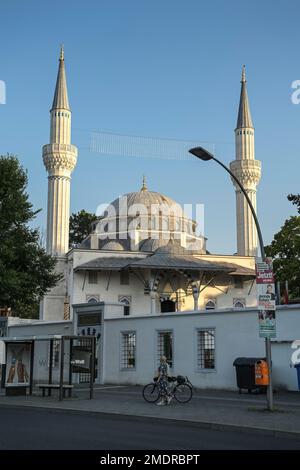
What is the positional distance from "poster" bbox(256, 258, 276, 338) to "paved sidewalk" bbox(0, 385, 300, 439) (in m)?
Result: 1.93

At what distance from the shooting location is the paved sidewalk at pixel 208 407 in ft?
42.2

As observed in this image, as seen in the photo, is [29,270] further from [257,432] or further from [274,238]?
[274,238]

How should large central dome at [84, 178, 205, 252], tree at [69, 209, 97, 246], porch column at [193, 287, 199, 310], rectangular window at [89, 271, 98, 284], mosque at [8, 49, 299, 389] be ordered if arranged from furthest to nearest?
tree at [69, 209, 97, 246], large central dome at [84, 178, 205, 252], rectangular window at [89, 271, 98, 284], porch column at [193, 287, 199, 310], mosque at [8, 49, 299, 389]

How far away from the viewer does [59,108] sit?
58.0m

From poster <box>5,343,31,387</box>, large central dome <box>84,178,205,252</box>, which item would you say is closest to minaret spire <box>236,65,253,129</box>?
large central dome <box>84,178,205,252</box>

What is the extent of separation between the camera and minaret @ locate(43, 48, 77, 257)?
56.6 metres

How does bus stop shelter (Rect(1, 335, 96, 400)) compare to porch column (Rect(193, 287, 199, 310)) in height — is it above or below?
below

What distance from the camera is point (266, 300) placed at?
15.4 metres

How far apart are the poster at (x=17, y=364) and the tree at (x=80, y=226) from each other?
5634 centimetres

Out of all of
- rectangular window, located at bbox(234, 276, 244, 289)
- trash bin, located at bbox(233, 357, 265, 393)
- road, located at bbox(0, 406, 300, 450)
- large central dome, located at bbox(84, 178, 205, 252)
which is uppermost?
large central dome, located at bbox(84, 178, 205, 252)

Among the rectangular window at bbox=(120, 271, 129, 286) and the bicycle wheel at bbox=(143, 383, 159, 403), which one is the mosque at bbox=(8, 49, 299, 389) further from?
the bicycle wheel at bbox=(143, 383, 159, 403)

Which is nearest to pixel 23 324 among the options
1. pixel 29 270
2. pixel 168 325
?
pixel 29 270

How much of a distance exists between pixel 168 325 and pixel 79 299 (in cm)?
2584
